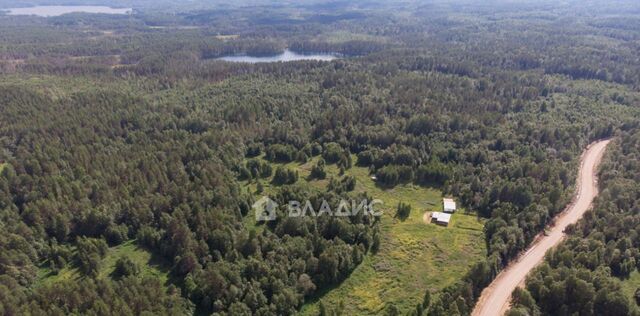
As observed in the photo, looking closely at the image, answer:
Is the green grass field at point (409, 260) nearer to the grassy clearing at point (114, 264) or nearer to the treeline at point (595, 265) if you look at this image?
the treeline at point (595, 265)

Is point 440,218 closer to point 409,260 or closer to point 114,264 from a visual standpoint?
point 409,260

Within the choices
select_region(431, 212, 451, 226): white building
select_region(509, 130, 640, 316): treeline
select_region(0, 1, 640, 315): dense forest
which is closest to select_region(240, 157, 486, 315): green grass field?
select_region(431, 212, 451, 226): white building

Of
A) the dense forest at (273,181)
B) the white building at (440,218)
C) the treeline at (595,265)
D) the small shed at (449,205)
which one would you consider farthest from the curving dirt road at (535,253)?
the small shed at (449,205)

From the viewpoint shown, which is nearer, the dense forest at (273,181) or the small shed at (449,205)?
the dense forest at (273,181)

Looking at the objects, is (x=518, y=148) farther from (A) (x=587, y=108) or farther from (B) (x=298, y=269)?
(B) (x=298, y=269)

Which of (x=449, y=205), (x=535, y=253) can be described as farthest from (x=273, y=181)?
(x=535, y=253)
